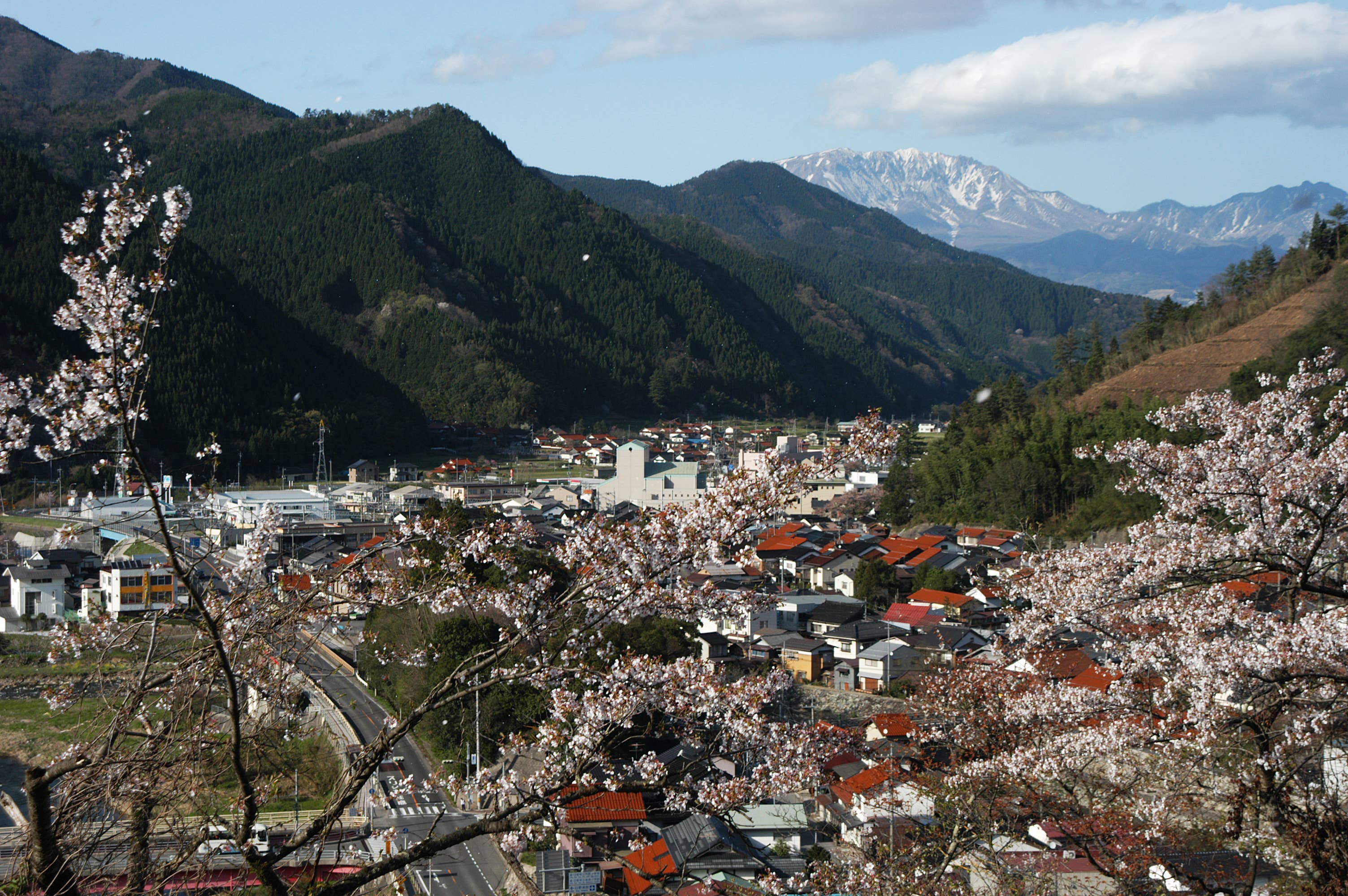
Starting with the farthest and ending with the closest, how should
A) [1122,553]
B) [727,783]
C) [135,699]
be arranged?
1. [1122,553]
2. [727,783]
3. [135,699]

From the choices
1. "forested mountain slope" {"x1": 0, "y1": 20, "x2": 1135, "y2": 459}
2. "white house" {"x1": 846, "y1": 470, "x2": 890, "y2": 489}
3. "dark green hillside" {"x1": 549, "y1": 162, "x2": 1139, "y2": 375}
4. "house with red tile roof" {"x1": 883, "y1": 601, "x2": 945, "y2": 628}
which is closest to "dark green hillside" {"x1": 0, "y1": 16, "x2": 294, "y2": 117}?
"forested mountain slope" {"x1": 0, "y1": 20, "x2": 1135, "y2": 459}

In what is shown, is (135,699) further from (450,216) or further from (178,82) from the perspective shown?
(178,82)

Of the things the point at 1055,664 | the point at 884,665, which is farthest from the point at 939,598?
the point at 1055,664

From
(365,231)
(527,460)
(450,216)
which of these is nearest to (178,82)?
(450,216)

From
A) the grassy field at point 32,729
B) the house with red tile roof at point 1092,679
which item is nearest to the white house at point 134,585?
the grassy field at point 32,729

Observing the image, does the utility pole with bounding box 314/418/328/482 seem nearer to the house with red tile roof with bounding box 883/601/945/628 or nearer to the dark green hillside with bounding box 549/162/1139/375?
the house with red tile roof with bounding box 883/601/945/628
